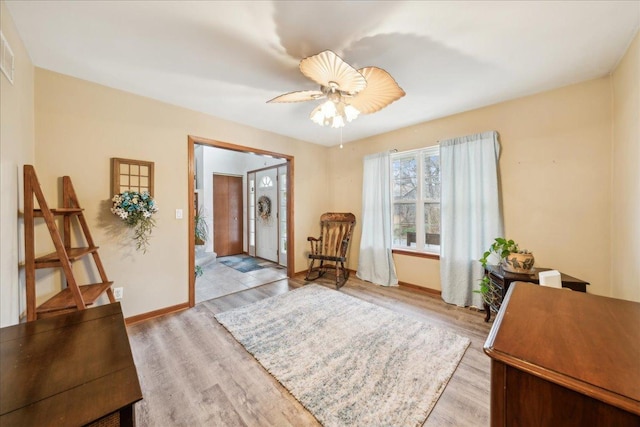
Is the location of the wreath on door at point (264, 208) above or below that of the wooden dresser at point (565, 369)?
above

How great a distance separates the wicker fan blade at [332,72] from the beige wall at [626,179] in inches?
77.1

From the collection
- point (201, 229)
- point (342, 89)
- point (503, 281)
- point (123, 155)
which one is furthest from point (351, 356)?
point (201, 229)

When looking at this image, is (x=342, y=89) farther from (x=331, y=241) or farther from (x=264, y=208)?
(x=264, y=208)

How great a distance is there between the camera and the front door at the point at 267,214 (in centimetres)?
509

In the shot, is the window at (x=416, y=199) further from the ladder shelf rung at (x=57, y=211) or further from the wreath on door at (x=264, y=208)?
the ladder shelf rung at (x=57, y=211)

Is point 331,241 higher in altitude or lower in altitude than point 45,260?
lower

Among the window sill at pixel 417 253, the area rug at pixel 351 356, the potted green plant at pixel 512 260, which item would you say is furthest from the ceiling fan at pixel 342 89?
the window sill at pixel 417 253

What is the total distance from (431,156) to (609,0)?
203cm

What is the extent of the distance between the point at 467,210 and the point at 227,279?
12.2ft

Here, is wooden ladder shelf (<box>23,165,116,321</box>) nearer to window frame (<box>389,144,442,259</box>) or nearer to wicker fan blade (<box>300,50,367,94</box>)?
wicker fan blade (<box>300,50,367,94</box>)

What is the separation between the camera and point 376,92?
70.9 inches

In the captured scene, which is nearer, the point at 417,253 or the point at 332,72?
the point at 332,72

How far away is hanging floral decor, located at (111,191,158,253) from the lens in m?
2.21

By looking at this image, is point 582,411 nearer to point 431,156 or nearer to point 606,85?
point 606,85
